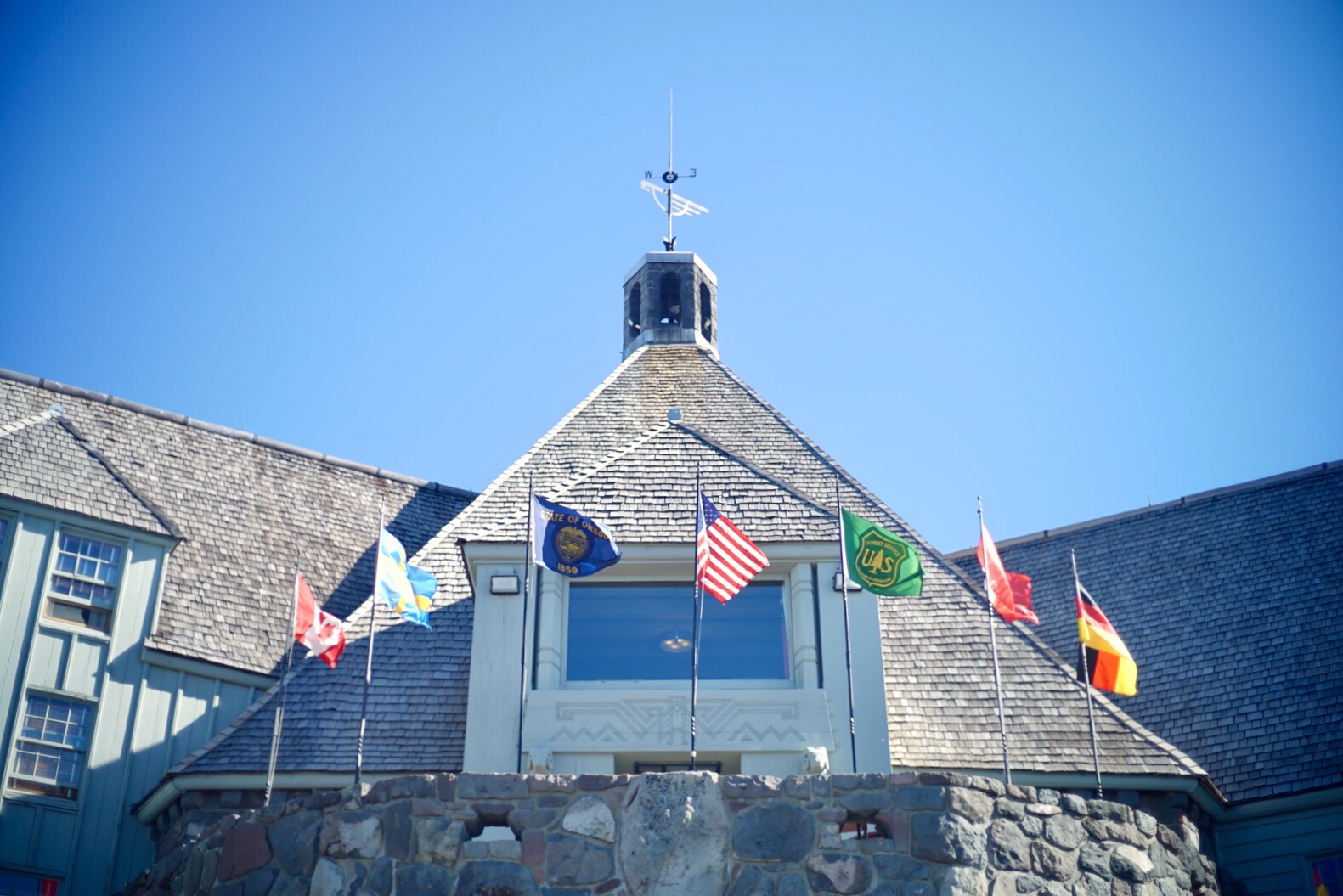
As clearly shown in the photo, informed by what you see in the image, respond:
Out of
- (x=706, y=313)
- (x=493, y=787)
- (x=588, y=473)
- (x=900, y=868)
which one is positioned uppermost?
(x=706, y=313)

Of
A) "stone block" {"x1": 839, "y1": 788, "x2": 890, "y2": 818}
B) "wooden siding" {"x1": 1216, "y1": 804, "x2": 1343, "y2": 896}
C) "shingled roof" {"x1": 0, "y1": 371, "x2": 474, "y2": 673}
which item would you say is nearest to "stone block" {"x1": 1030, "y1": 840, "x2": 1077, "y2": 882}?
"stone block" {"x1": 839, "y1": 788, "x2": 890, "y2": 818}

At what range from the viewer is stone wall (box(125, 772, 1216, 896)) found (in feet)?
39.8

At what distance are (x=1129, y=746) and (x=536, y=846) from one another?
7.76 meters

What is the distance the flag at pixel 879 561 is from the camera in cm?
1516

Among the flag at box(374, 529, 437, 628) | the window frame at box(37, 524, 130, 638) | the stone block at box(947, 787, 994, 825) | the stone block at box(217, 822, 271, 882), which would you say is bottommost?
the stone block at box(217, 822, 271, 882)

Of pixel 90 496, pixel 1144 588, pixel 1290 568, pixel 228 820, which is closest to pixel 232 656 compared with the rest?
pixel 90 496

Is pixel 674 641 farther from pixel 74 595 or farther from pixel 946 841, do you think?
pixel 74 595

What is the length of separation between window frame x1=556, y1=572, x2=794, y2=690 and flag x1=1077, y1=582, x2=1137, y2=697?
Result: 114 inches

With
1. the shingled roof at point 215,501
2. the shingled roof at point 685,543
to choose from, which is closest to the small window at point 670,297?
the shingled roof at point 215,501

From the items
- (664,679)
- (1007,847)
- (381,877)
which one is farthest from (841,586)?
(381,877)

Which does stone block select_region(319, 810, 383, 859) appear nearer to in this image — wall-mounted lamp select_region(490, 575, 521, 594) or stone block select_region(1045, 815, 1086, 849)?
wall-mounted lamp select_region(490, 575, 521, 594)

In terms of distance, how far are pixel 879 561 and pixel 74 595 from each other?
33.0ft

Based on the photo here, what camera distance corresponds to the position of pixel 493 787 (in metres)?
12.4

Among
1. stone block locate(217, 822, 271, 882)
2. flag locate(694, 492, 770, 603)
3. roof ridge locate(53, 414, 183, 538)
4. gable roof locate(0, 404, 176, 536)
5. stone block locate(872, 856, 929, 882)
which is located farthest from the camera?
roof ridge locate(53, 414, 183, 538)
